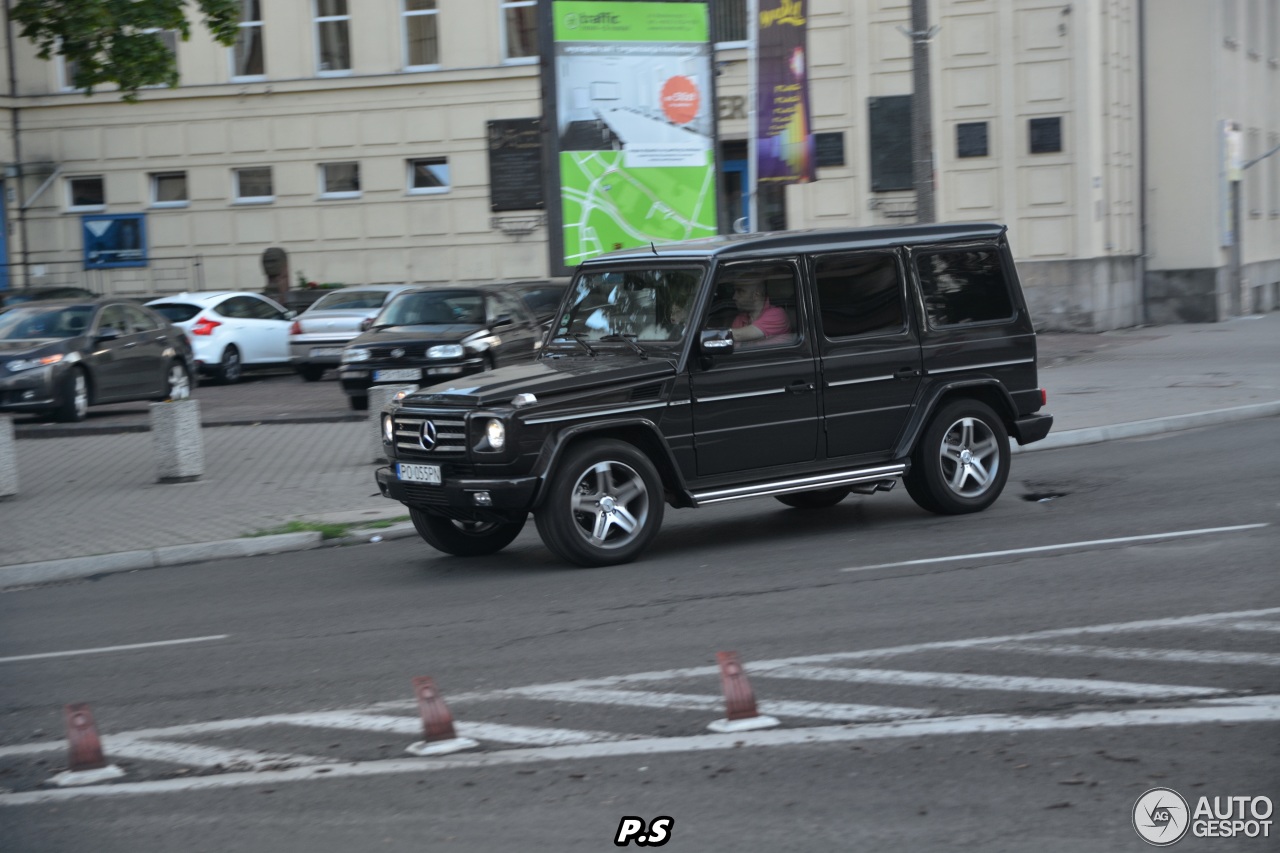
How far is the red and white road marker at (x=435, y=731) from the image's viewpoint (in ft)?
19.0

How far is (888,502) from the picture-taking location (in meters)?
12.4

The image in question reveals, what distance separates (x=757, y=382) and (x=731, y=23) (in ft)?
76.4

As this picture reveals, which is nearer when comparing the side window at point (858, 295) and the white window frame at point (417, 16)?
the side window at point (858, 295)

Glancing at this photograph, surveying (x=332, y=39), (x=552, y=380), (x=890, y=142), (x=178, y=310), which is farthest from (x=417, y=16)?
(x=552, y=380)

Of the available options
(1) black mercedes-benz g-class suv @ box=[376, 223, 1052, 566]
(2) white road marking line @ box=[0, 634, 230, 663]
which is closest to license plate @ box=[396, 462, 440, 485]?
(1) black mercedes-benz g-class suv @ box=[376, 223, 1052, 566]

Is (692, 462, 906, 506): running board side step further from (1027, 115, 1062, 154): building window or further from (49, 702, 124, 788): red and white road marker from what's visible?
(1027, 115, 1062, 154): building window

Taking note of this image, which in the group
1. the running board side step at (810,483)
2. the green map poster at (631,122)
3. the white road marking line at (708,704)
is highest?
the green map poster at (631,122)

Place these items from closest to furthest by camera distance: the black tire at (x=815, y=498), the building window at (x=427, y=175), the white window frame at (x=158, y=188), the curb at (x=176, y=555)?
the curb at (x=176, y=555) → the black tire at (x=815, y=498) → the building window at (x=427, y=175) → the white window frame at (x=158, y=188)

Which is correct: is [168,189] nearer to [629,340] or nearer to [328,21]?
[328,21]

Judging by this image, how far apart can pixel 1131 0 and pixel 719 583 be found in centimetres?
2605

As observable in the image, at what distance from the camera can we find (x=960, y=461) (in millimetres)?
11141

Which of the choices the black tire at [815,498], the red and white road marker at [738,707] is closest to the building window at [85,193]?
the black tire at [815,498]

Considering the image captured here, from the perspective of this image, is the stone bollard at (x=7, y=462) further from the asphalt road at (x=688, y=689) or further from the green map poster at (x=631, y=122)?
the green map poster at (x=631, y=122)

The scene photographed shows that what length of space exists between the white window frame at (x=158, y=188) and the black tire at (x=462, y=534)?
90.6ft
